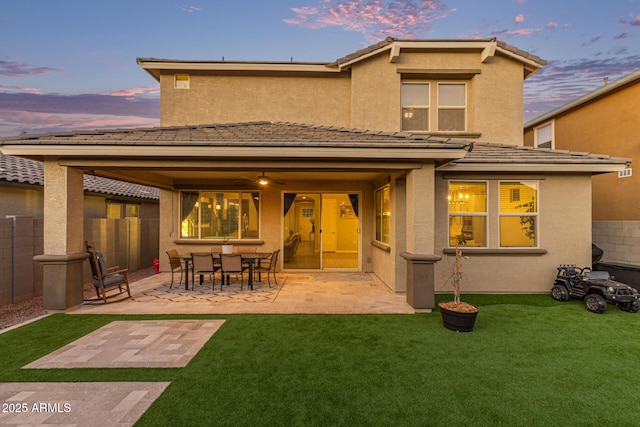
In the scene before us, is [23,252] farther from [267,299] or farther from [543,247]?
[543,247]

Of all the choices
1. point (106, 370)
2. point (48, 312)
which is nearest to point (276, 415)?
point (106, 370)

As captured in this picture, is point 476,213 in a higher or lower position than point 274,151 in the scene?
lower

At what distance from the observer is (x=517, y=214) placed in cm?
701

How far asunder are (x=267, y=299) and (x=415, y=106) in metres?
7.13

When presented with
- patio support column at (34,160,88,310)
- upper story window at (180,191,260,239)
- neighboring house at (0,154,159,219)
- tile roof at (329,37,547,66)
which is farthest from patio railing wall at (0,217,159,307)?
tile roof at (329,37,547,66)

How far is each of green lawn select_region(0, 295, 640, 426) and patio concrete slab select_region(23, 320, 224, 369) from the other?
0.17m

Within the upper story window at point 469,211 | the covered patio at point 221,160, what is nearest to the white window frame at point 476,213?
the upper story window at point 469,211

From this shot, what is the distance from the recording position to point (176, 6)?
11.7 meters

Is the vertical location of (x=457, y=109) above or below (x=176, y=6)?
below

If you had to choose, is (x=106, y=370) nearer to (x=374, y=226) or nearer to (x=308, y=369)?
(x=308, y=369)

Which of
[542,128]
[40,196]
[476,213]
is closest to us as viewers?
[476,213]

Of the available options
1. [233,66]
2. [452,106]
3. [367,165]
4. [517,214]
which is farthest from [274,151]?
[452,106]

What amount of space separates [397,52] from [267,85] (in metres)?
4.08

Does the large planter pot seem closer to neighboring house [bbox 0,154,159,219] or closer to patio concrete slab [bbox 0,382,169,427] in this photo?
patio concrete slab [bbox 0,382,169,427]
